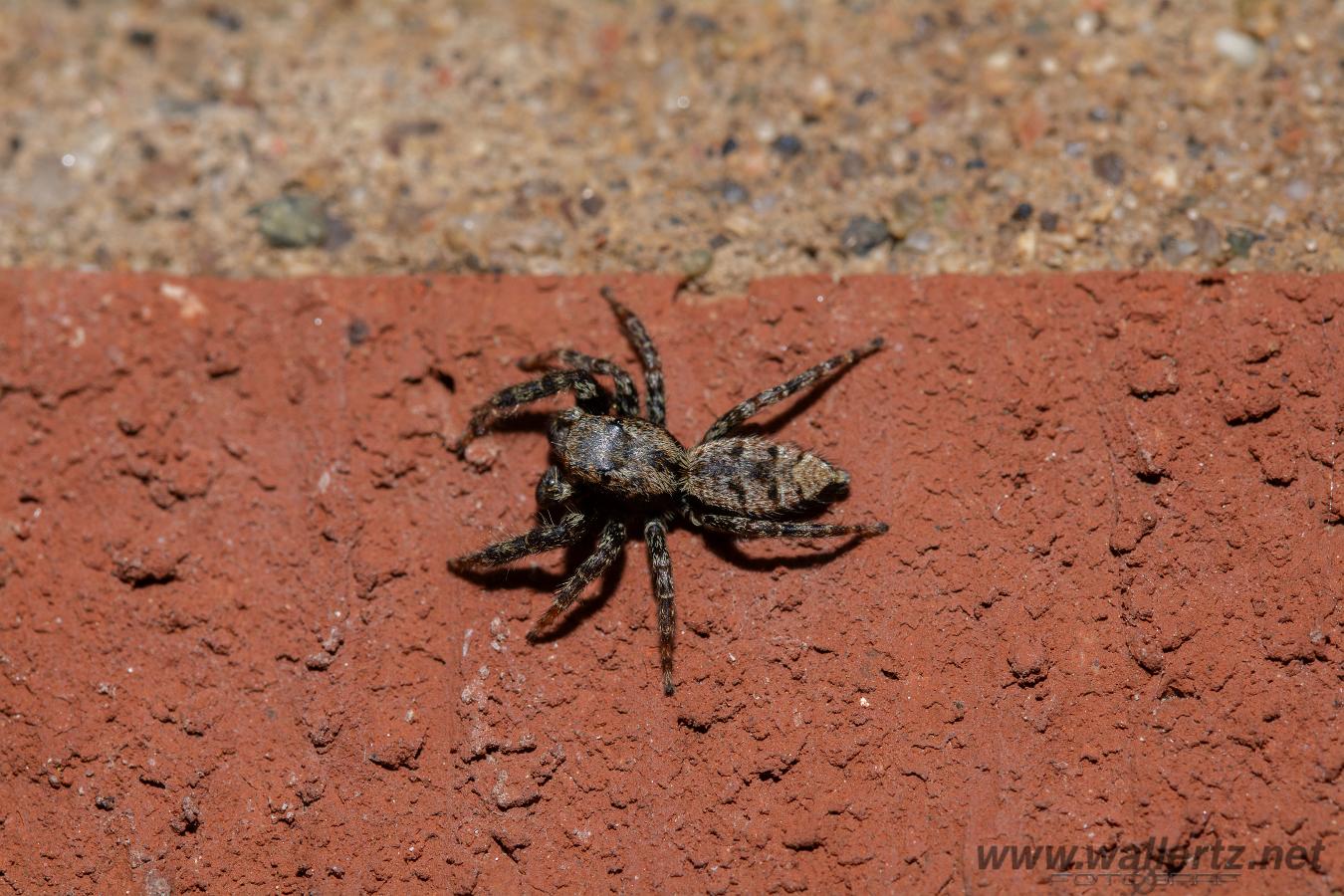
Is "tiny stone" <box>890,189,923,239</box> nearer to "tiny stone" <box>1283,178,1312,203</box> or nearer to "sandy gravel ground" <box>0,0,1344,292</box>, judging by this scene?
"sandy gravel ground" <box>0,0,1344,292</box>

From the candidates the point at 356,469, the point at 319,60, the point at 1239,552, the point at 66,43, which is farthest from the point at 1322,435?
the point at 66,43

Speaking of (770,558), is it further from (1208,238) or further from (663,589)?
(1208,238)

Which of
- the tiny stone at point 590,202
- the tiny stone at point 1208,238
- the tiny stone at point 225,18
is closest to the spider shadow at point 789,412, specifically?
the tiny stone at point 590,202

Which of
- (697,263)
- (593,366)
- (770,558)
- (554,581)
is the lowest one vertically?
(554,581)

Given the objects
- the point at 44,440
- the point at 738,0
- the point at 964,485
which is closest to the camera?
the point at 964,485

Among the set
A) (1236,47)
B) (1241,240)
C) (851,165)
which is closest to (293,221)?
(851,165)

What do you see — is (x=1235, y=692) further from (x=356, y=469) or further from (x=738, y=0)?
(x=738, y=0)

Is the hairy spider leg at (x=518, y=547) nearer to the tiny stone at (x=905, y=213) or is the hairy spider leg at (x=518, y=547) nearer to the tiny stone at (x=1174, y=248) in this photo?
the tiny stone at (x=905, y=213)
